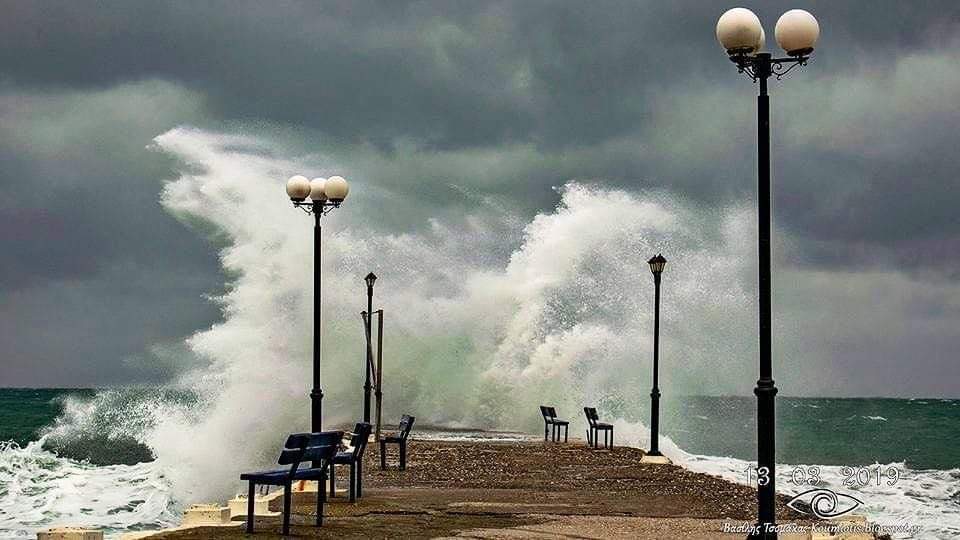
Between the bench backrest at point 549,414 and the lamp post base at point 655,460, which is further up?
the bench backrest at point 549,414

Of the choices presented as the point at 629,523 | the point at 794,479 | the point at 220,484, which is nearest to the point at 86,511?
the point at 220,484

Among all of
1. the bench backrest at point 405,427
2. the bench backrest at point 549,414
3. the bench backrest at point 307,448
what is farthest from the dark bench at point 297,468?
the bench backrest at point 549,414

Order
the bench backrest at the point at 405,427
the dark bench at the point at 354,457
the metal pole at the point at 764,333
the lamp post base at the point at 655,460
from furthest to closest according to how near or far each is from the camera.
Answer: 1. the lamp post base at the point at 655,460
2. the bench backrest at the point at 405,427
3. the dark bench at the point at 354,457
4. the metal pole at the point at 764,333

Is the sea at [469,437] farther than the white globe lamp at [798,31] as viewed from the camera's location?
Yes

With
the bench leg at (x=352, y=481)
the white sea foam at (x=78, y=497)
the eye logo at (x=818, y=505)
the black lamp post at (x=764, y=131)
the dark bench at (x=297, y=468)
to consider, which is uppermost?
the black lamp post at (x=764, y=131)

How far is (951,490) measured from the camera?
32312mm

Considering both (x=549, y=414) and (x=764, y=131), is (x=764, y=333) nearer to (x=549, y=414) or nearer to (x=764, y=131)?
(x=764, y=131)

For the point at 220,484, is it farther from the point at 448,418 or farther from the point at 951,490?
the point at 951,490

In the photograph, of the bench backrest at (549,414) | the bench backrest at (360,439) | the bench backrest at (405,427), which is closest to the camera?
the bench backrest at (360,439)

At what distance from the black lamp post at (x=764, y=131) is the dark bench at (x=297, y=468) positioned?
4.19m

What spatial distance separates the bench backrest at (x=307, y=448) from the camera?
44.1 ft

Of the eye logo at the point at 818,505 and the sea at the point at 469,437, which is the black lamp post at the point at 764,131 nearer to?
the eye logo at the point at 818,505

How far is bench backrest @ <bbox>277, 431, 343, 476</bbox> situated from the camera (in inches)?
529

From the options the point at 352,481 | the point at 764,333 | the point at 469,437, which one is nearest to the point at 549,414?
the point at 469,437
